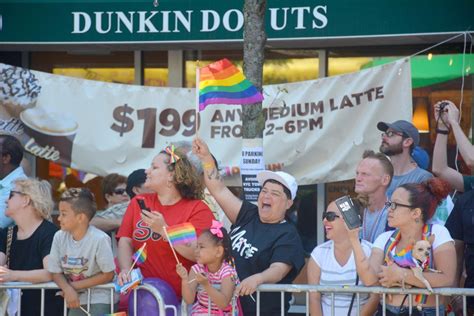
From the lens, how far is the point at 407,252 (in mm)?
6141

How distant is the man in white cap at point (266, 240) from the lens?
652 cm

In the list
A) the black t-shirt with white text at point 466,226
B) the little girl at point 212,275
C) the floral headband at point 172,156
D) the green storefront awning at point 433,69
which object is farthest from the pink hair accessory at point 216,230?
the green storefront awning at point 433,69

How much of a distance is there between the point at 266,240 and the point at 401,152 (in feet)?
5.83

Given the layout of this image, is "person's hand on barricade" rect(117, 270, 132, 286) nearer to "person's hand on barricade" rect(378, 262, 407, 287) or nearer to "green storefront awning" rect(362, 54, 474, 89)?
"person's hand on barricade" rect(378, 262, 407, 287)

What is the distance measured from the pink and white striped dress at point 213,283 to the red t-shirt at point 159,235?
23 cm

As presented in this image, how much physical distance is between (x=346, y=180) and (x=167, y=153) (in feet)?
11.5

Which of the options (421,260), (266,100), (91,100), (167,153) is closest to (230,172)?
(266,100)

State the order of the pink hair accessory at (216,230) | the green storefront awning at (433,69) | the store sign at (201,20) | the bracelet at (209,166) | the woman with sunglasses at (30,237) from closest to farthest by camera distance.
A: the pink hair accessory at (216,230)
the woman with sunglasses at (30,237)
the bracelet at (209,166)
the store sign at (201,20)
the green storefront awning at (433,69)

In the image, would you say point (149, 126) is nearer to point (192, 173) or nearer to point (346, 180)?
point (346, 180)

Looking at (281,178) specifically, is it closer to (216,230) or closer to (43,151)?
(216,230)

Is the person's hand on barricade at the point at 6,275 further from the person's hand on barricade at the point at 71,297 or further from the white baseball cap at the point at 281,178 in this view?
the white baseball cap at the point at 281,178

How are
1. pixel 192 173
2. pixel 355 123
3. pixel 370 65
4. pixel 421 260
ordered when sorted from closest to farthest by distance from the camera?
1. pixel 421 260
2. pixel 192 173
3. pixel 355 123
4. pixel 370 65

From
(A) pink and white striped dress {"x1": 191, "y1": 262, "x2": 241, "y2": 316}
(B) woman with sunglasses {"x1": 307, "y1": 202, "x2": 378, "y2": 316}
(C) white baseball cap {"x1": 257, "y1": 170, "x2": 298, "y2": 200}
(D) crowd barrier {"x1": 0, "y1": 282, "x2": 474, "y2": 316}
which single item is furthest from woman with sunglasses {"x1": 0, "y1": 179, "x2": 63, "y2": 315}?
(B) woman with sunglasses {"x1": 307, "y1": 202, "x2": 378, "y2": 316}

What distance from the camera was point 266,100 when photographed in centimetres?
966
